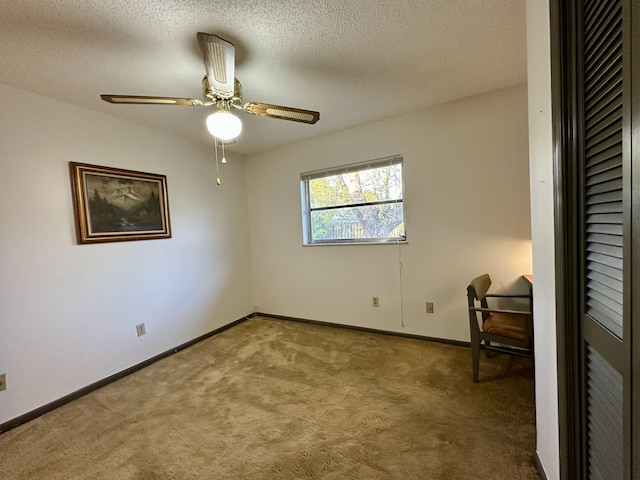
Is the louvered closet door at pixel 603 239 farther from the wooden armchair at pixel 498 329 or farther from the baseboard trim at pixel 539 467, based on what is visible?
the wooden armchair at pixel 498 329

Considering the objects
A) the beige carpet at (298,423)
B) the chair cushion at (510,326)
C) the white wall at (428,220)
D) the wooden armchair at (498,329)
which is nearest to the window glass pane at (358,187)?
the white wall at (428,220)

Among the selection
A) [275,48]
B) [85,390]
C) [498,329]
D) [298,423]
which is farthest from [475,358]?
[85,390]

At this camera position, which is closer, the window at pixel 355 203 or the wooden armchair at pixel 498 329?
the wooden armchair at pixel 498 329

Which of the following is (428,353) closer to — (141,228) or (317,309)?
(317,309)

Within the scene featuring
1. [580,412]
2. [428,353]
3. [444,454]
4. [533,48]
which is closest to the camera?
[580,412]

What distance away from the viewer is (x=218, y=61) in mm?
1445

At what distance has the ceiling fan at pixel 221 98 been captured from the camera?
1.40m

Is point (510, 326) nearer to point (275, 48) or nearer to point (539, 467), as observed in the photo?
point (539, 467)

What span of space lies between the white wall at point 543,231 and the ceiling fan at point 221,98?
1.05m

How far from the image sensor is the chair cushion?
1.87 meters

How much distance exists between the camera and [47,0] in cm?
122

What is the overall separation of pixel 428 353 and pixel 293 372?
4.17 ft

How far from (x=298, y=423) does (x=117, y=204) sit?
7.85ft

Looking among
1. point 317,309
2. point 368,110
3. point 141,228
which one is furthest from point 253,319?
point 368,110
